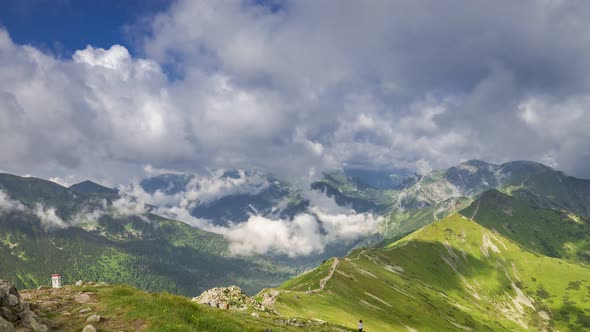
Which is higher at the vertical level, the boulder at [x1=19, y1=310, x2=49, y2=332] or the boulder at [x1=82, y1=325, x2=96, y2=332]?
the boulder at [x1=19, y1=310, x2=49, y2=332]

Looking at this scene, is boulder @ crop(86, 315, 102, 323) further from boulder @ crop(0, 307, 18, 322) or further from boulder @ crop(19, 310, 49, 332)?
boulder @ crop(0, 307, 18, 322)

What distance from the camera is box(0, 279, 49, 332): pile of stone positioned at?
2530 cm

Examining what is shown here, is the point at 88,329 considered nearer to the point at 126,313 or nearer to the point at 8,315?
the point at 126,313

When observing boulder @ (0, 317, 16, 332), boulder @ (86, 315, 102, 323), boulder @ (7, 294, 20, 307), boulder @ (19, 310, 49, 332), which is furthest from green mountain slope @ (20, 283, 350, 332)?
boulder @ (0, 317, 16, 332)

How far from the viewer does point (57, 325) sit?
27.5m

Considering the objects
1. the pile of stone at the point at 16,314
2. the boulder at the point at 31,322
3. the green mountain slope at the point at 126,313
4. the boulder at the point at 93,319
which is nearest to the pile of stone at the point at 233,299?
the green mountain slope at the point at 126,313

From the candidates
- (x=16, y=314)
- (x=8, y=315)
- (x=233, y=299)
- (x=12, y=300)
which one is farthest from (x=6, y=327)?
(x=233, y=299)

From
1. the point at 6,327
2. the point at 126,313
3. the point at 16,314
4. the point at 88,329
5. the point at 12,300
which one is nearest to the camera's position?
the point at 6,327

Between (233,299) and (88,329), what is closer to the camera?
(88,329)

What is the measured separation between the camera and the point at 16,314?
1061 inches

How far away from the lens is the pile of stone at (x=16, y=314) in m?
25.3

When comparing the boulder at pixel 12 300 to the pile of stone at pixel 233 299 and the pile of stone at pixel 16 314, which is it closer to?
the pile of stone at pixel 16 314

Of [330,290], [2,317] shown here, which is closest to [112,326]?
[2,317]

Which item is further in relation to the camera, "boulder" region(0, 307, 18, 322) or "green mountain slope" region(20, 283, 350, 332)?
"green mountain slope" region(20, 283, 350, 332)
